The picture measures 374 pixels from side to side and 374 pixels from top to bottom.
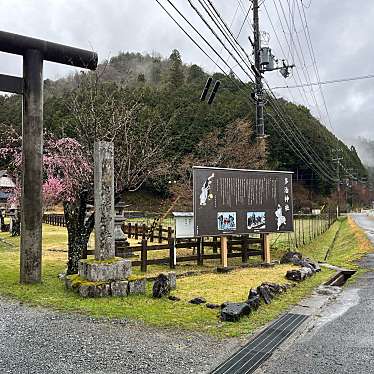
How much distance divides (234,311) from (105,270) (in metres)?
2.48

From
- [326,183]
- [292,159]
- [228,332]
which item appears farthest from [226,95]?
[228,332]

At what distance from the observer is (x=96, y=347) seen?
4.57 m

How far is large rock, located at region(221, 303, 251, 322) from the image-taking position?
5774 mm

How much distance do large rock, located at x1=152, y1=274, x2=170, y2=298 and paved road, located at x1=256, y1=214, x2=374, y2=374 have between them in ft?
8.74

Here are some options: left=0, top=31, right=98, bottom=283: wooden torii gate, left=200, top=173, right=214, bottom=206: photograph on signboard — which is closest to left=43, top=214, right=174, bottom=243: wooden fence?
left=200, top=173, right=214, bottom=206: photograph on signboard

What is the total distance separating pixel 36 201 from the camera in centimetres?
807

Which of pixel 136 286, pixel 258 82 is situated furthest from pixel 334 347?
pixel 258 82

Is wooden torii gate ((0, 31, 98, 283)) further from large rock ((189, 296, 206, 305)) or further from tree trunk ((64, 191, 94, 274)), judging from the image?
large rock ((189, 296, 206, 305))

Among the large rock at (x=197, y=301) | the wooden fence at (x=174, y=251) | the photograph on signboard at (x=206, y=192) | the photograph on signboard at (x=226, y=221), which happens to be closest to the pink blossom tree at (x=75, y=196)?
the wooden fence at (x=174, y=251)

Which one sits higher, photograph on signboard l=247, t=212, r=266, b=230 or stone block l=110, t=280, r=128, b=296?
photograph on signboard l=247, t=212, r=266, b=230

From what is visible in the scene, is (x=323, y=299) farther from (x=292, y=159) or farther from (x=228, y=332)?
(x=292, y=159)

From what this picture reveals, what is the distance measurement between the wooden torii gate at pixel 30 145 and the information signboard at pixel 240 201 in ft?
12.6

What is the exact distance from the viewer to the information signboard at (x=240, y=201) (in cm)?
1038

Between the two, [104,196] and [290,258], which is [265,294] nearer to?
[104,196]
